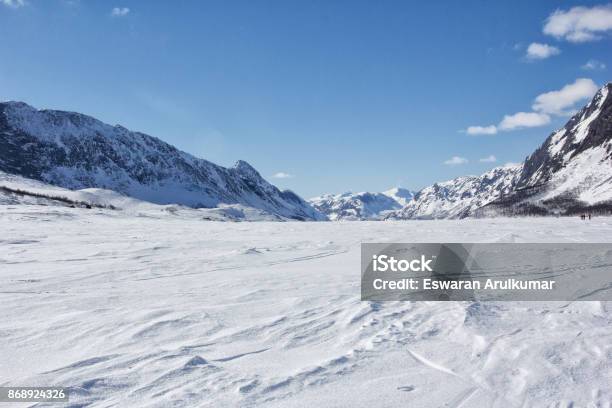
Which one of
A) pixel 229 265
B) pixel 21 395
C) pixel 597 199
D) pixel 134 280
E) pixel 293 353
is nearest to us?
pixel 21 395

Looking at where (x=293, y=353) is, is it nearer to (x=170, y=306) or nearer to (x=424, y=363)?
(x=424, y=363)

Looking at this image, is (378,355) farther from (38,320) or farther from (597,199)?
(597,199)

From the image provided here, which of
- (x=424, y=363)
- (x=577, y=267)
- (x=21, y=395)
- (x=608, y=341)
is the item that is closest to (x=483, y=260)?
(x=577, y=267)

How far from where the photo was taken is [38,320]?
287 inches

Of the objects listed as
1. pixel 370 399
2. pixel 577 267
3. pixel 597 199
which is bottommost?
pixel 370 399

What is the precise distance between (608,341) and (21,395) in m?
8.12

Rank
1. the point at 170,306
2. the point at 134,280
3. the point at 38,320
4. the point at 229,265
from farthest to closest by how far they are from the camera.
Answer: the point at 229,265, the point at 134,280, the point at 170,306, the point at 38,320

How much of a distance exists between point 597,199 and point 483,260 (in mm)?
229290

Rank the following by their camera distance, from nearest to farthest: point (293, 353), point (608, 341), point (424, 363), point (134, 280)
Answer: point (424, 363), point (293, 353), point (608, 341), point (134, 280)

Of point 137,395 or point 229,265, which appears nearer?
point 137,395

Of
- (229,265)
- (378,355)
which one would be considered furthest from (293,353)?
(229,265)

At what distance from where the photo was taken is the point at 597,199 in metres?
200

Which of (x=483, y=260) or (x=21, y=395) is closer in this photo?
(x=21, y=395)

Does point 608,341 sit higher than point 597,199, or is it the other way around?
point 597,199
